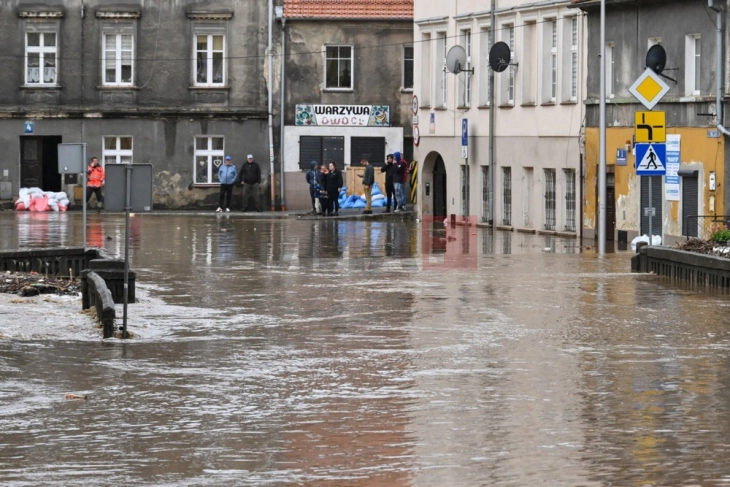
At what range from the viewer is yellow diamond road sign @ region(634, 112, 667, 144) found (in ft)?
97.7

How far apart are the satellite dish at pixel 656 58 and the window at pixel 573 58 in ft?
18.8

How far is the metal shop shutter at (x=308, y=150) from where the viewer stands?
195 feet

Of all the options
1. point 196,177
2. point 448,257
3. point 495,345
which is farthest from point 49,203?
point 495,345

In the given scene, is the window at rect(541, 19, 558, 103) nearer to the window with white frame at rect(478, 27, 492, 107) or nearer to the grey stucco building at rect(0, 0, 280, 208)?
the window with white frame at rect(478, 27, 492, 107)

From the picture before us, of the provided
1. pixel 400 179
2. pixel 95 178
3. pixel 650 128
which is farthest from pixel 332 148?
pixel 650 128

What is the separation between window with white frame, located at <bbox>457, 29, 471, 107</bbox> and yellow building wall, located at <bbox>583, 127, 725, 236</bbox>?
8371mm

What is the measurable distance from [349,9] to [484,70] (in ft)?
35.9

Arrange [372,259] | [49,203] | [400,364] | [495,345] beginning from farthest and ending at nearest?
[49,203], [372,259], [495,345], [400,364]

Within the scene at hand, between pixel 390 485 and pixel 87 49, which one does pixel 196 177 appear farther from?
pixel 390 485

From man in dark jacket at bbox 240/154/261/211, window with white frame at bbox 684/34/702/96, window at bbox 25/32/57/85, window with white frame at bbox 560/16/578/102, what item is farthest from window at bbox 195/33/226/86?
window with white frame at bbox 684/34/702/96

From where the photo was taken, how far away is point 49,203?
5775cm

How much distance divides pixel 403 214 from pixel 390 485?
1713 inches

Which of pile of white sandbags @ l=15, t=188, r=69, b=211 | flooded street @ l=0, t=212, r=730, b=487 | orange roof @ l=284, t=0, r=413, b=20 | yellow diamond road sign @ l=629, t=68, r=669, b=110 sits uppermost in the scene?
orange roof @ l=284, t=0, r=413, b=20

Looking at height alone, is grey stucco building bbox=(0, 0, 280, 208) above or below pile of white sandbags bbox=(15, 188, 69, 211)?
above
